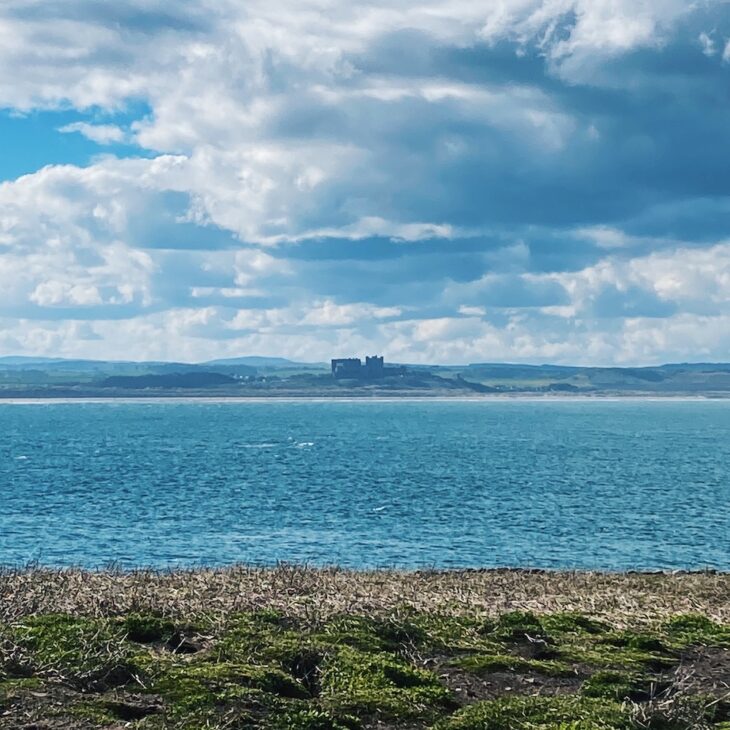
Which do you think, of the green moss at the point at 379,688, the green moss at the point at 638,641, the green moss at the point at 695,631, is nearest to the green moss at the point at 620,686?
the green moss at the point at 638,641

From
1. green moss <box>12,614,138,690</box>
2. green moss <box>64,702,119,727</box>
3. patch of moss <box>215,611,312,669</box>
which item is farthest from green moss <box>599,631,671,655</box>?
green moss <box>64,702,119,727</box>

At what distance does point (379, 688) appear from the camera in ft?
47.1

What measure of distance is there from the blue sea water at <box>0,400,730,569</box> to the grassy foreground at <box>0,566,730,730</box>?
24.8m

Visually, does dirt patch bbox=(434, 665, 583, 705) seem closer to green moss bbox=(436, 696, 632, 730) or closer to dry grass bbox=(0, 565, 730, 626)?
green moss bbox=(436, 696, 632, 730)

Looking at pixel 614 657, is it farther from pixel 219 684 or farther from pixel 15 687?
pixel 15 687

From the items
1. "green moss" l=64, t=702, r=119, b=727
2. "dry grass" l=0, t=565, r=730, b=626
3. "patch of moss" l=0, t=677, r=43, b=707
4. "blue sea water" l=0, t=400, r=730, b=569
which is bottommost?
"blue sea water" l=0, t=400, r=730, b=569

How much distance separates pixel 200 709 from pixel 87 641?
2.97m

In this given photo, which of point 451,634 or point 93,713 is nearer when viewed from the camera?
point 93,713

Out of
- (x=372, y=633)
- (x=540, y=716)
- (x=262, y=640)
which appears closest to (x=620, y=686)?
(x=540, y=716)

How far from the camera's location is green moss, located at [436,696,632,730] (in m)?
13.1

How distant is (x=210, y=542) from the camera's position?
57.5m

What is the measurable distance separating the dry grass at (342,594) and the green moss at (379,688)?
2.64 m

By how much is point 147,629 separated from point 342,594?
18.4ft

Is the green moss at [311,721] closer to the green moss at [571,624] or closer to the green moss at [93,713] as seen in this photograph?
the green moss at [93,713]
